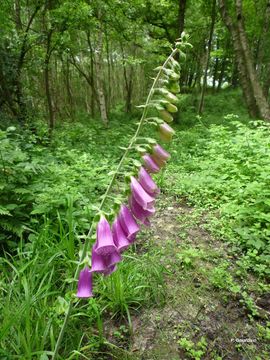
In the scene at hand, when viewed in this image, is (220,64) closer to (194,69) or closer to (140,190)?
(194,69)

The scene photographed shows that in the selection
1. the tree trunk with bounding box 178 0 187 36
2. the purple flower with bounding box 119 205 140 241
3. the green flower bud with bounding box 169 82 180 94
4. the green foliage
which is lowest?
the green foliage

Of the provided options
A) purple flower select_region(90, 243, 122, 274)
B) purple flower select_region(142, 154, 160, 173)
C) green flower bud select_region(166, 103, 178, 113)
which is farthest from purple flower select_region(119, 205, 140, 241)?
green flower bud select_region(166, 103, 178, 113)

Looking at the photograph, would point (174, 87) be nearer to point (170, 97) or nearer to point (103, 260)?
point (170, 97)

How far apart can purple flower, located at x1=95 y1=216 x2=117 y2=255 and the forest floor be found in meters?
1.33

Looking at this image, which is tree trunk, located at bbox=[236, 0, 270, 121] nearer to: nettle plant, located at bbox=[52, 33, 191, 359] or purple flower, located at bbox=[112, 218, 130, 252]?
nettle plant, located at bbox=[52, 33, 191, 359]

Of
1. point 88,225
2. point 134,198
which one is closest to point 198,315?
point 88,225

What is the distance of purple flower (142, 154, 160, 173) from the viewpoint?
4.43 ft

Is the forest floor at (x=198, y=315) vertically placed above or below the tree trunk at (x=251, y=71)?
below

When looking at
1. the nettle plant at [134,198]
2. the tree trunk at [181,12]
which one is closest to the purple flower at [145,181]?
the nettle plant at [134,198]

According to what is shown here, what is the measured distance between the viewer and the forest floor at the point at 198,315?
2244 mm

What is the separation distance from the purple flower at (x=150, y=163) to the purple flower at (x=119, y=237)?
0.96ft

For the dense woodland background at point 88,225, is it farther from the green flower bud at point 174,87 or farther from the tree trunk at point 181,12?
the tree trunk at point 181,12

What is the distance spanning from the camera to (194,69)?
27.6 meters

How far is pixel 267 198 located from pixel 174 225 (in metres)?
1.27
